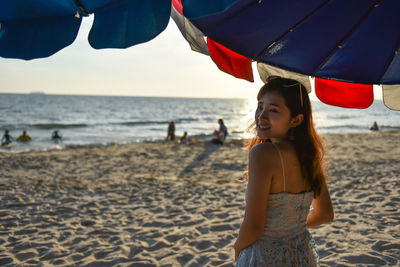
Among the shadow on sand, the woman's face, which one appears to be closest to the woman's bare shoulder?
the woman's face

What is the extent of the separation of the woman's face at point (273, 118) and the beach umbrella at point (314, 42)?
22.0 inches

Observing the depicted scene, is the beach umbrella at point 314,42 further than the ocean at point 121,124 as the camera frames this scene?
No

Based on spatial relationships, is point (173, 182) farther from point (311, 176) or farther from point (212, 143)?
point (212, 143)

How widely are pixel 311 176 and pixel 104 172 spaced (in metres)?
8.39

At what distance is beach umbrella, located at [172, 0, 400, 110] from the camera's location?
178 cm

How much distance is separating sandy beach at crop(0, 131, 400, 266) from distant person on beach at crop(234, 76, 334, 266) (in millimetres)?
2328

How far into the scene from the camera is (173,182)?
780 cm

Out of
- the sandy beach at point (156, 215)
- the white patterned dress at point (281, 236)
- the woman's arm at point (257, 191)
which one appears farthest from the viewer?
the sandy beach at point (156, 215)

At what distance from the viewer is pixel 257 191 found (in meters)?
1.41

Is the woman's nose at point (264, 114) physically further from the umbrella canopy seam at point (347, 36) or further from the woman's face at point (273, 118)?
the umbrella canopy seam at point (347, 36)

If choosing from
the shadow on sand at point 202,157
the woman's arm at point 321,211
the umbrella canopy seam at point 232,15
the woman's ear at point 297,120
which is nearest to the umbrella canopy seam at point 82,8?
the umbrella canopy seam at point 232,15

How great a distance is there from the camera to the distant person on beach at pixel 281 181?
1425 mm

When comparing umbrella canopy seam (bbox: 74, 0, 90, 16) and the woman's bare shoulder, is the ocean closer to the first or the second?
the woman's bare shoulder

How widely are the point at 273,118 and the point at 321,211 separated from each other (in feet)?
2.51
